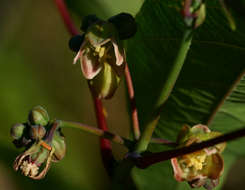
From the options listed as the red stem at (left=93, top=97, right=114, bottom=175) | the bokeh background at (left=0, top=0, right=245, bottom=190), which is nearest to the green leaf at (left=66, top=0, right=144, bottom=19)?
the bokeh background at (left=0, top=0, right=245, bottom=190)

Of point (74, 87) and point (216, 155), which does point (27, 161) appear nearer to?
point (216, 155)

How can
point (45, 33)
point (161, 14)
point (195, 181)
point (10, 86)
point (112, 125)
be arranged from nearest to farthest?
point (195, 181) → point (161, 14) → point (10, 86) → point (112, 125) → point (45, 33)

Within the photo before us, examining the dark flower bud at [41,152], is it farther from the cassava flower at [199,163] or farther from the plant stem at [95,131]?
the cassava flower at [199,163]

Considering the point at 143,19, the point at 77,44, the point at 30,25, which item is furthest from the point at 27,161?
the point at 30,25

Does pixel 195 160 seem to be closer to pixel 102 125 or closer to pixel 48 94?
pixel 102 125

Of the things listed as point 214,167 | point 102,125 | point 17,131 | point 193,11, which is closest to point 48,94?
point 102,125

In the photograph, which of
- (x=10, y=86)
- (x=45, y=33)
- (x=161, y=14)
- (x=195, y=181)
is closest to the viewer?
(x=195, y=181)
